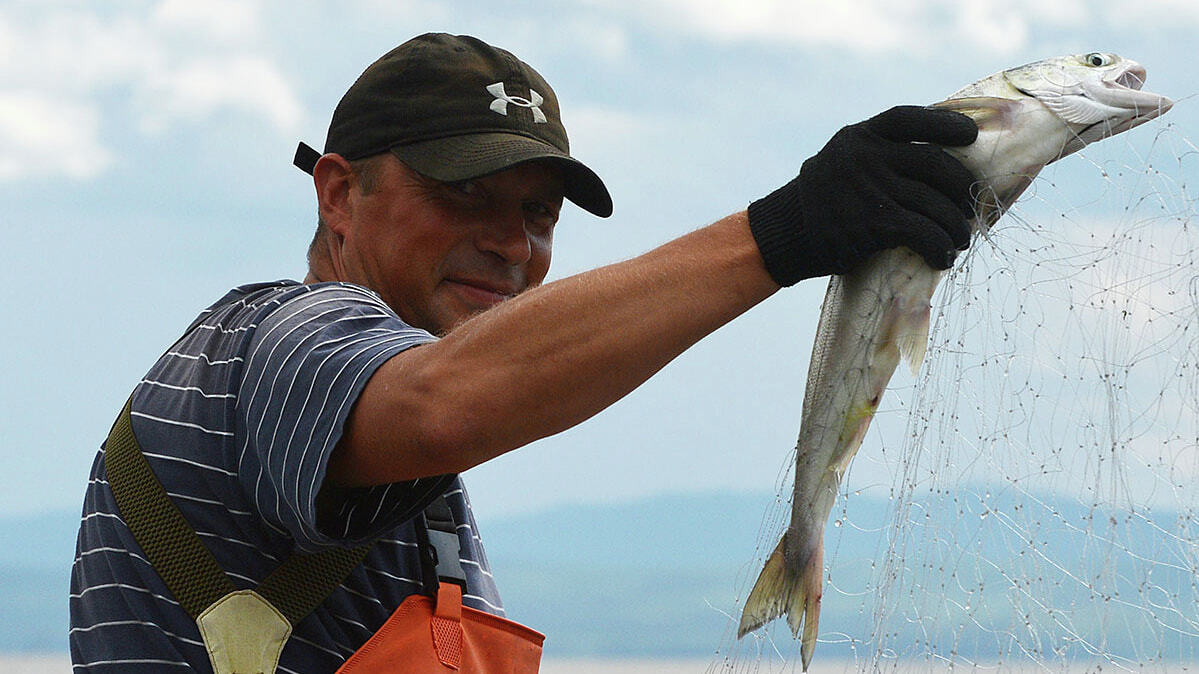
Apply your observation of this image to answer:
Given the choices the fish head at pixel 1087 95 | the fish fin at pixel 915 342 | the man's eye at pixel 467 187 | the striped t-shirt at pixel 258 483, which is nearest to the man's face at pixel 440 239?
the man's eye at pixel 467 187

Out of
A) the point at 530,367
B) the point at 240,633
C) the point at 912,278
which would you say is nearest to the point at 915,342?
the point at 912,278

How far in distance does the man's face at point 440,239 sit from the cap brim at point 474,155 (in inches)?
1.8

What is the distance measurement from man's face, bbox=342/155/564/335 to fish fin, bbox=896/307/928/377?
2.74 ft

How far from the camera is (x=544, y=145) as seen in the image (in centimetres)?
257

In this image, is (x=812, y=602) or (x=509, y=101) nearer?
(x=812, y=602)

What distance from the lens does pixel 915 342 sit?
6.99 feet

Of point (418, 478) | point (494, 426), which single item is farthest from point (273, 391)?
point (494, 426)

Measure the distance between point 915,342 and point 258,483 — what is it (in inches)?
40.8

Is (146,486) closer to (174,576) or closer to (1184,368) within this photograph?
(174,576)

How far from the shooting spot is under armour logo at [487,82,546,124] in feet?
8.43

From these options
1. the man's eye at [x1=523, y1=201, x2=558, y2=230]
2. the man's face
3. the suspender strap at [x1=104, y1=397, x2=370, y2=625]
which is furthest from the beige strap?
the man's eye at [x1=523, y1=201, x2=558, y2=230]

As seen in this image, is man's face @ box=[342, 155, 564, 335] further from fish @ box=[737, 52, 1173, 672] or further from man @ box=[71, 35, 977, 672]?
fish @ box=[737, 52, 1173, 672]

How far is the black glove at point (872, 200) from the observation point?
Result: 5.98 feet

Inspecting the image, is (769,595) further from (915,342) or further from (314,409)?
(314,409)
